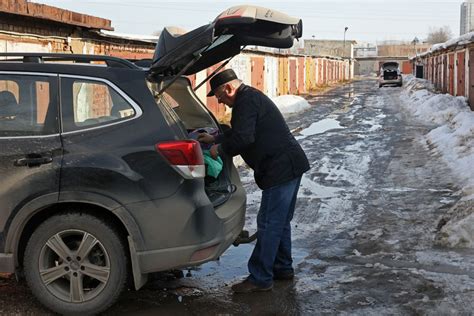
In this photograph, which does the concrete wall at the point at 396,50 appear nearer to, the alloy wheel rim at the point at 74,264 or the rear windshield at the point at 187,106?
the rear windshield at the point at 187,106

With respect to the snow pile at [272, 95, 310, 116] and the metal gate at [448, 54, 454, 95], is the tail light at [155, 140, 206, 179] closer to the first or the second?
the snow pile at [272, 95, 310, 116]

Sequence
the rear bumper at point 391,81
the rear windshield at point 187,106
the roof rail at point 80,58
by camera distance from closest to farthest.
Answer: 1. the roof rail at point 80,58
2. the rear windshield at point 187,106
3. the rear bumper at point 391,81

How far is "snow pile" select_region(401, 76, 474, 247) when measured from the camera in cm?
597

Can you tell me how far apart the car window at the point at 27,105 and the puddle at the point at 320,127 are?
Answer: 12.0 meters

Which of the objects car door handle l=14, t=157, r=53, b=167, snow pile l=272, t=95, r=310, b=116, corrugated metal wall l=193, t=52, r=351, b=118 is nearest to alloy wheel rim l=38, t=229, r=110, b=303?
car door handle l=14, t=157, r=53, b=167

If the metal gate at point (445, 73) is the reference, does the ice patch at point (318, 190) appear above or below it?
below

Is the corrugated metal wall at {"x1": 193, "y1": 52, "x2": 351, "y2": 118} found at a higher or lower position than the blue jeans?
higher

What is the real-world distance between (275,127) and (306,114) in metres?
19.8

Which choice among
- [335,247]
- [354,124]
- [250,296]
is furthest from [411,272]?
[354,124]

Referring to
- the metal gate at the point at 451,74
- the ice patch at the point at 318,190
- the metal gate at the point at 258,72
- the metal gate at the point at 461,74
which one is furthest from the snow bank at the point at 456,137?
the metal gate at the point at 258,72

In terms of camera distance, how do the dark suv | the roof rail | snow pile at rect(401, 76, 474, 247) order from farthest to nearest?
snow pile at rect(401, 76, 474, 247)
the roof rail
the dark suv

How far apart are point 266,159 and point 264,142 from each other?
5.9 inches

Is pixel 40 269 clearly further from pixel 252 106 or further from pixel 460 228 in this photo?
pixel 460 228

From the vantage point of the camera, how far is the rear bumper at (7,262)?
13.5 feet
